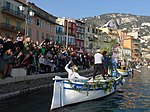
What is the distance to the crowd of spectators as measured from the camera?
51.3ft

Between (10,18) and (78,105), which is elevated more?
(10,18)

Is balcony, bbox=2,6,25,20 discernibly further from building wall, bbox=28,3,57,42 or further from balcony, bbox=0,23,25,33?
building wall, bbox=28,3,57,42

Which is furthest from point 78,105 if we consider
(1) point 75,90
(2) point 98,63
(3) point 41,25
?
(3) point 41,25

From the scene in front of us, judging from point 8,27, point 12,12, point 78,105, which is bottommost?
point 78,105

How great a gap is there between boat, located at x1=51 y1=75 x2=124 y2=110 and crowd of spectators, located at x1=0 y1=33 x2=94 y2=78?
3.57m

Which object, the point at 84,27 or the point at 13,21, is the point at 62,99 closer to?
the point at 13,21

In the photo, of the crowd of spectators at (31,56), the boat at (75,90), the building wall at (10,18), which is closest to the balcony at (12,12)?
the building wall at (10,18)

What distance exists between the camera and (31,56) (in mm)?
18781

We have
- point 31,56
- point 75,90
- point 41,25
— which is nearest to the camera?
point 75,90

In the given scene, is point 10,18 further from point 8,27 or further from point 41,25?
point 41,25

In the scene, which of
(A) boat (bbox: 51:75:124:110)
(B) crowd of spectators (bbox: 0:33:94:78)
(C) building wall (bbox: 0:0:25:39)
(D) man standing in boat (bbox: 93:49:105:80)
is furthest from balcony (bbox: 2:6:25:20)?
(A) boat (bbox: 51:75:124:110)

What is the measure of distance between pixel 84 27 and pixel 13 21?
50788 mm

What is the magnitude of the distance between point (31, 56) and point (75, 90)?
5452 millimetres

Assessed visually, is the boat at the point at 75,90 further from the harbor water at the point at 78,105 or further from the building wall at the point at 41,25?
the building wall at the point at 41,25
